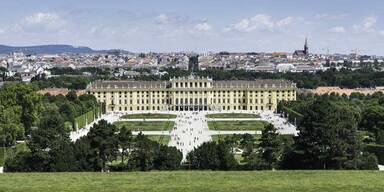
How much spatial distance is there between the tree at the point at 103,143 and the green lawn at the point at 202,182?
8.16 metres

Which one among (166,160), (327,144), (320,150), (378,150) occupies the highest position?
(327,144)

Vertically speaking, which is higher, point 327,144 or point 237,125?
point 327,144

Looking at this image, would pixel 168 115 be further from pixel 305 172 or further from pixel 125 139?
pixel 305 172

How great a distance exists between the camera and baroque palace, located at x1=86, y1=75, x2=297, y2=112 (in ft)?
294

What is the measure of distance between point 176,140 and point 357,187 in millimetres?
33062

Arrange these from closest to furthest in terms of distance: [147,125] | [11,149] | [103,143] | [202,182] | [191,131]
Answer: [202,182] < [103,143] < [11,149] < [191,131] < [147,125]

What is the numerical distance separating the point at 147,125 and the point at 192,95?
28939mm

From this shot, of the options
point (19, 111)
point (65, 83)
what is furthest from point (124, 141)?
point (65, 83)

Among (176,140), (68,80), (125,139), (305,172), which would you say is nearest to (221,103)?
(68,80)

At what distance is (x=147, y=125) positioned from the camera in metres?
63.0

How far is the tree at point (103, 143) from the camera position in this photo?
92.6 feet

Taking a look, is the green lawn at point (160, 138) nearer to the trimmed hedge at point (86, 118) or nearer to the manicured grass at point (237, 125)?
the manicured grass at point (237, 125)

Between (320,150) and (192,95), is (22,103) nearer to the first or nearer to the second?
(320,150)

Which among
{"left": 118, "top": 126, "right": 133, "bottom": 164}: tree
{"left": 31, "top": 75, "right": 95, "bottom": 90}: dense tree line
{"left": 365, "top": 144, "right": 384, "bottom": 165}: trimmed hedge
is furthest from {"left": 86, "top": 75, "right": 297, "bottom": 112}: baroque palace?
{"left": 118, "top": 126, "right": 133, "bottom": 164}: tree
